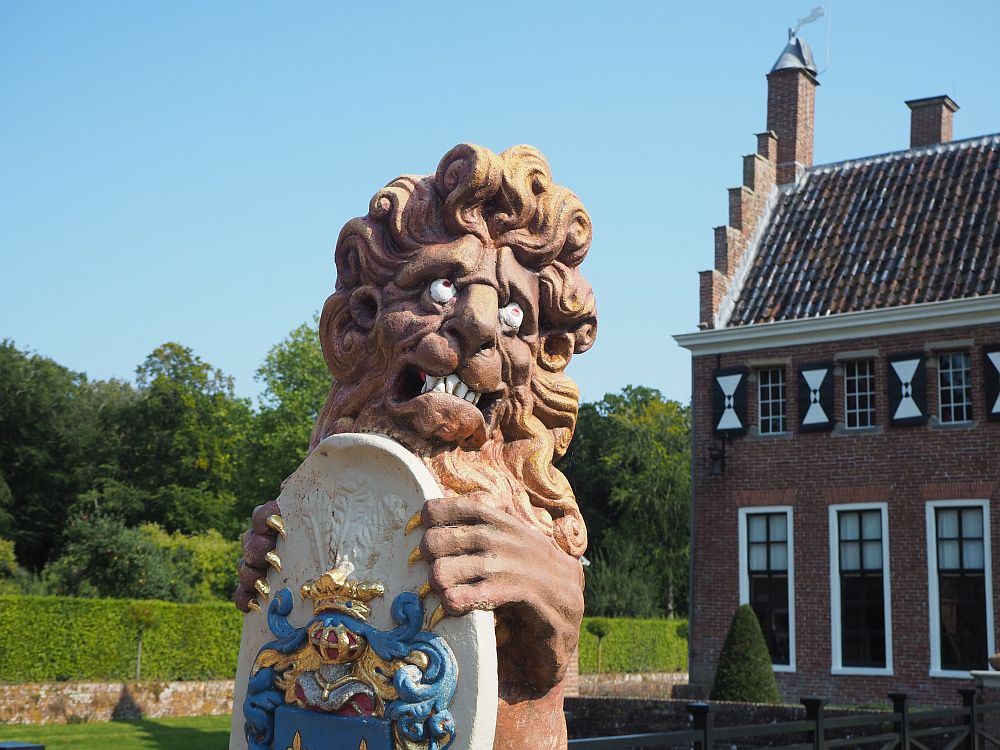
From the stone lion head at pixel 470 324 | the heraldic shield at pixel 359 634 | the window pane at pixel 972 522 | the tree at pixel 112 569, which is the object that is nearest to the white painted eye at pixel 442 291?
the stone lion head at pixel 470 324

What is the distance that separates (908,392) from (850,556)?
10.0ft

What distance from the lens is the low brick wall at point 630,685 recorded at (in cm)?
2588

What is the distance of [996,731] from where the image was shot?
9922 millimetres

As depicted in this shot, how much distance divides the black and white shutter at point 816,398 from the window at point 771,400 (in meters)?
0.54

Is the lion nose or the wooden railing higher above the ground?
the lion nose

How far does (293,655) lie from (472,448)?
2.66ft

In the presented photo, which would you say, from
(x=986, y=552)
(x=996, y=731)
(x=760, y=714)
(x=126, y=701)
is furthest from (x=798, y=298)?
(x=126, y=701)

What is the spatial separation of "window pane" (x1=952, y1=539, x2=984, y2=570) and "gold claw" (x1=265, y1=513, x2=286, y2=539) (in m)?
17.8

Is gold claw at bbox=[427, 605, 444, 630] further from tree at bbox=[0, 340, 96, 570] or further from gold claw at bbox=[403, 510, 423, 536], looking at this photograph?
tree at bbox=[0, 340, 96, 570]

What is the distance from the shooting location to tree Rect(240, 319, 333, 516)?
3994 centimetres

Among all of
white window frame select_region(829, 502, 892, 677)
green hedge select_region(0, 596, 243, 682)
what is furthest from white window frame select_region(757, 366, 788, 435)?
green hedge select_region(0, 596, 243, 682)

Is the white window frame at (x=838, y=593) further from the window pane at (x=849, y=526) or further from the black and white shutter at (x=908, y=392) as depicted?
the black and white shutter at (x=908, y=392)

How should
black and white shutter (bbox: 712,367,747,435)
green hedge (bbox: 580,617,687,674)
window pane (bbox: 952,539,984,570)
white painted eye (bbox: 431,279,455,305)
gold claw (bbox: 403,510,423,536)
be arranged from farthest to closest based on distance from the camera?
1. green hedge (bbox: 580,617,687,674)
2. black and white shutter (bbox: 712,367,747,435)
3. window pane (bbox: 952,539,984,570)
4. white painted eye (bbox: 431,279,455,305)
5. gold claw (bbox: 403,510,423,536)

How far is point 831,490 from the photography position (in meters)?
20.5
